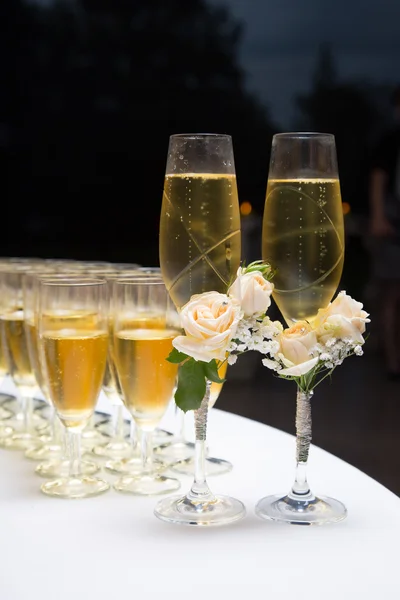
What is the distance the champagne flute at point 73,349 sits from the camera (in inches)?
48.2

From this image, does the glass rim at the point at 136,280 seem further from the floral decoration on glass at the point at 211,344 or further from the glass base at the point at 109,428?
the glass base at the point at 109,428

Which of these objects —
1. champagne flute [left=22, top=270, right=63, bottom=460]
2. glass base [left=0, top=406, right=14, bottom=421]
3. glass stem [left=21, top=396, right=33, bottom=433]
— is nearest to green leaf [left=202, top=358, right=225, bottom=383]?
champagne flute [left=22, top=270, right=63, bottom=460]

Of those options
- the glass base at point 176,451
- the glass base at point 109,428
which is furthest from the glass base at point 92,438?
the glass base at point 176,451

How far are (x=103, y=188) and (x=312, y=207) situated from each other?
247 inches

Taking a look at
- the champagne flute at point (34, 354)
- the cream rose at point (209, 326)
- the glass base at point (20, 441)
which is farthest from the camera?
the glass base at point (20, 441)

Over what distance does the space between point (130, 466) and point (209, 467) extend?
0.12m

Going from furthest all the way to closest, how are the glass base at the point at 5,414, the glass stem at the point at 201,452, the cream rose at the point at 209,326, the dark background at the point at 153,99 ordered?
the dark background at the point at 153,99, the glass base at the point at 5,414, the glass stem at the point at 201,452, the cream rose at the point at 209,326

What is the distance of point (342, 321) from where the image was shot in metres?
1.06

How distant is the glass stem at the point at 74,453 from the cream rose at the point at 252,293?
0.36 metres

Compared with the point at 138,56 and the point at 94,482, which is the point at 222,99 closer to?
the point at 138,56

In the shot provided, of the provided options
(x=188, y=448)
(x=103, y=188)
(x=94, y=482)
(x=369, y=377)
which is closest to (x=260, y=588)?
(x=94, y=482)

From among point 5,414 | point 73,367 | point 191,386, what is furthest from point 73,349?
point 5,414

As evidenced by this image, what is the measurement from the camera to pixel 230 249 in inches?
45.7

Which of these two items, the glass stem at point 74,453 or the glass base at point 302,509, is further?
the glass stem at point 74,453
